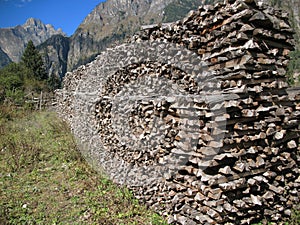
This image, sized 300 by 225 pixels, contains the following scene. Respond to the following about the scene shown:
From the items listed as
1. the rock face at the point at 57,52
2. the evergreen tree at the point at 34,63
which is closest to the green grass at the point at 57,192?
the evergreen tree at the point at 34,63

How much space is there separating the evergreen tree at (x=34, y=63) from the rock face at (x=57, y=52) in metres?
127

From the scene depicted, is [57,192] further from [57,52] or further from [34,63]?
[57,52]

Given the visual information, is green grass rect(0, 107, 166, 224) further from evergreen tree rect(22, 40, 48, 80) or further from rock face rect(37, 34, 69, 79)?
rock face rect(37, 34, 69, 79)

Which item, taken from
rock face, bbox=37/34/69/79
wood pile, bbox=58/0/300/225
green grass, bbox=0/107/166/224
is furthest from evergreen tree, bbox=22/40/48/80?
rock face, bbox=37/34/69/79

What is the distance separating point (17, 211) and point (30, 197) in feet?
1.66

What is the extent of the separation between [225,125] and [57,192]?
3658 mm

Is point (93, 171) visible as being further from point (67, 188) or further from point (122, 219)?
point (122, 219)

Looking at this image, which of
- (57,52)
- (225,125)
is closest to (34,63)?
(225,125)

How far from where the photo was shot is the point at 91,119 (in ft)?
23.1

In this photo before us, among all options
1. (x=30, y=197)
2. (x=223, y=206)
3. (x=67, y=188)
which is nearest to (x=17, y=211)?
(x=30, y=197)

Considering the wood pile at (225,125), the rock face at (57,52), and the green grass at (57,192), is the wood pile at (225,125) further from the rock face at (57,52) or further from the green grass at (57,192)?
the rock face at (57,52)

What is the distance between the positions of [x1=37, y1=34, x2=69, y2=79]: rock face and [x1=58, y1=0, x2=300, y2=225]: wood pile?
16346 cm

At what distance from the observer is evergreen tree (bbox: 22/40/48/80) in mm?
33656

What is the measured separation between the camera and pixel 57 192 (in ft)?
16.0
